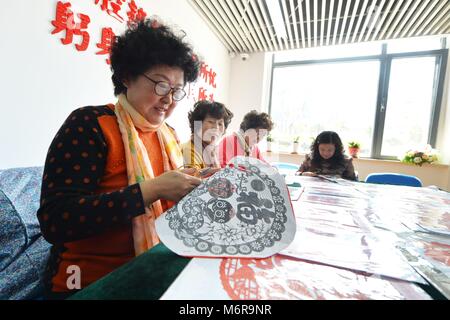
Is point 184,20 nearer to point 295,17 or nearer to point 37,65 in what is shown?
point 295,17

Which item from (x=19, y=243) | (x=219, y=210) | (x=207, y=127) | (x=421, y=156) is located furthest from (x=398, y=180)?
(x=19, y=243)

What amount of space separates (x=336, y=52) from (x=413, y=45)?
115cm

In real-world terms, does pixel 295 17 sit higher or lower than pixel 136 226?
higher

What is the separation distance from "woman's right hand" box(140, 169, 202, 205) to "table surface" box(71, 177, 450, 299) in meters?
0.11

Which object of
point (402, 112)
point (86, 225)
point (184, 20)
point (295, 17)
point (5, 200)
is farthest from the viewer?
point (402, 112)

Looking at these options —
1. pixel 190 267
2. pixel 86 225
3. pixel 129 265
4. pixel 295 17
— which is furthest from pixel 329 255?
pixel 295 17

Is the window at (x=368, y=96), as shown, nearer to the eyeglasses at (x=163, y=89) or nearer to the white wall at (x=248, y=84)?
the white wall at (x=248, y=84)

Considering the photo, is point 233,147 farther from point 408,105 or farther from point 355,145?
point 408,105

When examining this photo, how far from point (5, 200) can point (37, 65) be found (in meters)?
0.89

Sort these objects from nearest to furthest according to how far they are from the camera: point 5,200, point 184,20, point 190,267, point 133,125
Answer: point 190,267 < point 133,125 < point 5,200 < point 184,20

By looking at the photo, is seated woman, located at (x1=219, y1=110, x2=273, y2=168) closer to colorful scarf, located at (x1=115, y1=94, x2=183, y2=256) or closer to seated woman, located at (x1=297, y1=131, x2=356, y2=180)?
seated woman, located at (x1=297, y1=131, x2=356, y2=180)

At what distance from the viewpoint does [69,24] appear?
5.30ft

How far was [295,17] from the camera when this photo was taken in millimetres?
3176

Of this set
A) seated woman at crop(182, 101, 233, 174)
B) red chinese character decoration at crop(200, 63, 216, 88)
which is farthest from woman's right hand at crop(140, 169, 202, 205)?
red chinese character decoration at crop(200, 63, 216, 88)
